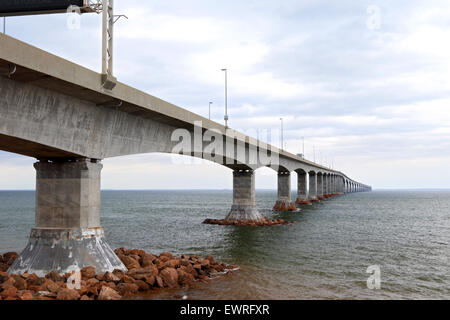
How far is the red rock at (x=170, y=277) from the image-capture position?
18.2 meters

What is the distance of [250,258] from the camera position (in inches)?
1019

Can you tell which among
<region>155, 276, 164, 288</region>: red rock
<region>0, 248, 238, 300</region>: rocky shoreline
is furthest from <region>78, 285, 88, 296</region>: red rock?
<region>155, 276, 164, 288</region>: red rock

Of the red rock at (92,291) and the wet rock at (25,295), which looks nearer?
the wet rock at (25,295)

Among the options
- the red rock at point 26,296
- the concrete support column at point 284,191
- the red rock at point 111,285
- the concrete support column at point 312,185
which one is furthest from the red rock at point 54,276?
the concrete support column at point 312,185

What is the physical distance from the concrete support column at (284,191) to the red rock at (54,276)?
5645 centimetres

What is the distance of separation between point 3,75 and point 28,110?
157 centimetres

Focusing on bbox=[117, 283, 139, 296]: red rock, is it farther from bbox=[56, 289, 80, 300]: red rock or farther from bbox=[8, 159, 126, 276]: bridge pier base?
bbox=[56, 289, 80, 300]: red rock

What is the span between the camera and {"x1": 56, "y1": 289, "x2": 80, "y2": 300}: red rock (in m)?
14.7

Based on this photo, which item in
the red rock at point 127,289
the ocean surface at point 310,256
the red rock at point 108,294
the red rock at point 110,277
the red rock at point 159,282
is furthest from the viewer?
the ocean surface at point 310,256

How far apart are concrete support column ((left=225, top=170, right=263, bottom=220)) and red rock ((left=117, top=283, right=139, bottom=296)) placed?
3071cm

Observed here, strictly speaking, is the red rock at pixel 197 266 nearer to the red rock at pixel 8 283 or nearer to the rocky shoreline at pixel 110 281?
the rocky shoreline at pixel 110 281
